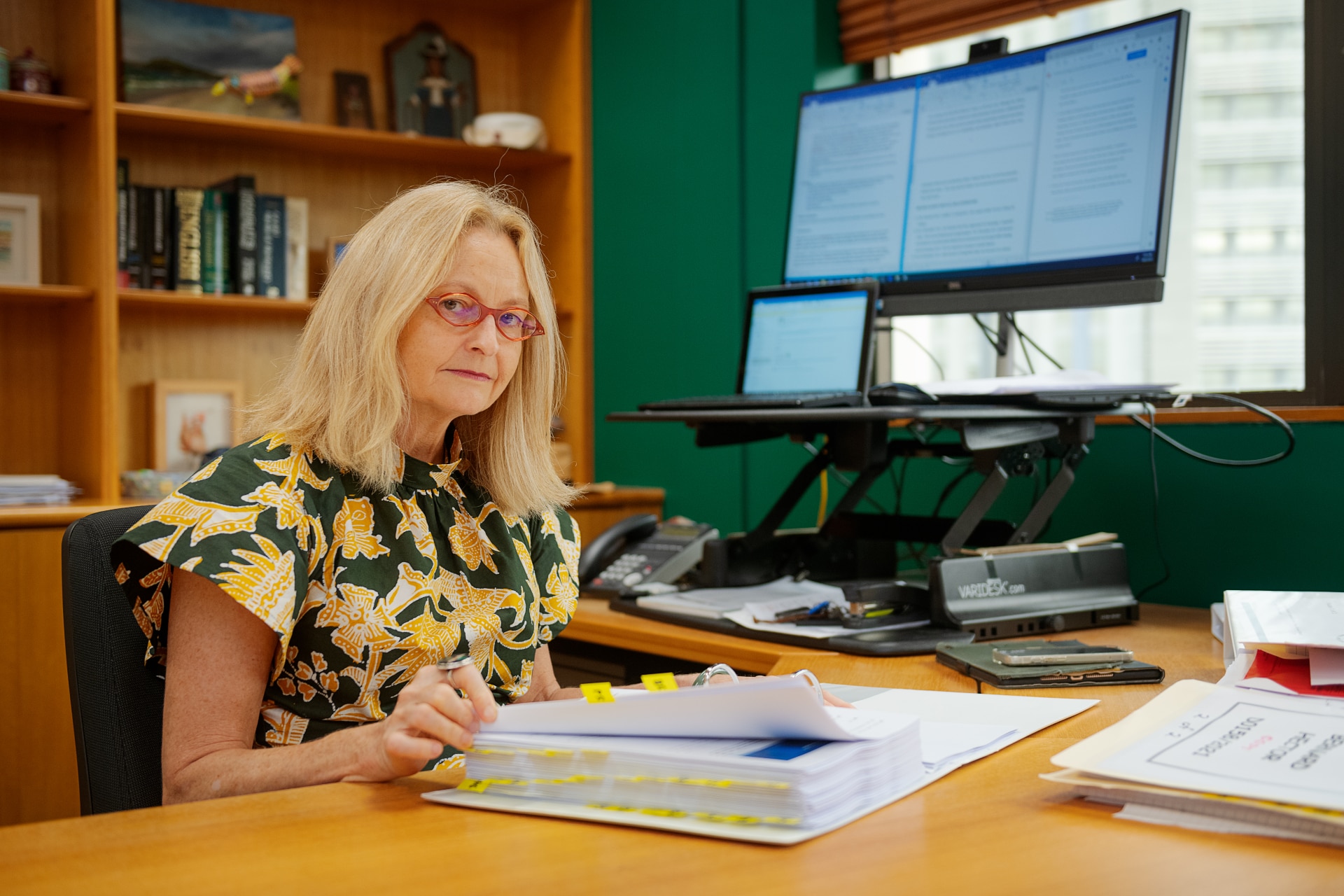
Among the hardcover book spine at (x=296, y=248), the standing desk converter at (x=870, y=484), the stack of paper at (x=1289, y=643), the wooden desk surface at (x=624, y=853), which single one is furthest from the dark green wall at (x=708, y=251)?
the wooden desk surface at (x=624, y=853)

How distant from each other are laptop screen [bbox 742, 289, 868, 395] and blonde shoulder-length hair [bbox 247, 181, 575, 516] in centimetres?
55

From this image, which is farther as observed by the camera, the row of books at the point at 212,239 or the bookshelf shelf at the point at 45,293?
the row of books at the point at 212,239

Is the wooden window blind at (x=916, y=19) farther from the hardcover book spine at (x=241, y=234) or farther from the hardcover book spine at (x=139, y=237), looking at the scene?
the hardcover book spine at (x=139, y=237)

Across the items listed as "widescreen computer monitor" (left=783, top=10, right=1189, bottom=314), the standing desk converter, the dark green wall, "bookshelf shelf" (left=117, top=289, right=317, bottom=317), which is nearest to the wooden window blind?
the dark green wall

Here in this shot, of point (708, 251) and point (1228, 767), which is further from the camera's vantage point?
point (708, 251)

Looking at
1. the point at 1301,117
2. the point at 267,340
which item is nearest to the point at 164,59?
the point at 267,340

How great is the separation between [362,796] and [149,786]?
1.22ft

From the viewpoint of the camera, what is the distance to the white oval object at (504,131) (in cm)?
307

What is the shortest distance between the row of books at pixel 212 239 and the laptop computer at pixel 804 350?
1451 millimetres

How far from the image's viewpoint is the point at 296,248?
299 cm

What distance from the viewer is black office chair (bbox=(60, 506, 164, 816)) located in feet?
3.69

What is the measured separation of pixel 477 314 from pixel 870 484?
2.48 ft

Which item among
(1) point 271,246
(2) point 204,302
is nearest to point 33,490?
(2) point 204,302

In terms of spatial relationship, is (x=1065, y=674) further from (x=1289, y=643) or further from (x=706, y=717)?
(x=706, y=717)
